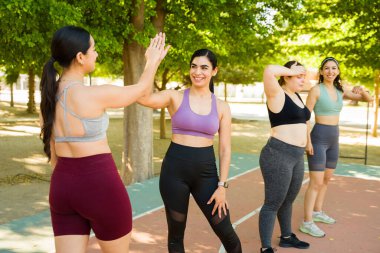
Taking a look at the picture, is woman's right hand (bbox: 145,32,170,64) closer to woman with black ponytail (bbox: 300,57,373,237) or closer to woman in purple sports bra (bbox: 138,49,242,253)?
woman in purple sports bra (bbox: 138,49,242,253)

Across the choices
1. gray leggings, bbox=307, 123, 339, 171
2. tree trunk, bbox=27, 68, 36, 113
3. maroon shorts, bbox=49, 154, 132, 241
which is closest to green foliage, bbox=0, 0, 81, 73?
gray leggings, bbox=307, 123, 339, 171

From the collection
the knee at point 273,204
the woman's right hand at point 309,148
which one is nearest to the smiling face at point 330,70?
the woman's right hand at point 309,148

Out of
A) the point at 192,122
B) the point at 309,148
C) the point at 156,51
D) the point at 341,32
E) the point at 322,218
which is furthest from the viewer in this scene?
the point at 341,32

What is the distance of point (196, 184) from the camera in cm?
366

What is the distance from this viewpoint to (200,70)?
3701 millimetres

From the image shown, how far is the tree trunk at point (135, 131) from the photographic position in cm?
906

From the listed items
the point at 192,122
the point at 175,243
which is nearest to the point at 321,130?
the point at 192,122

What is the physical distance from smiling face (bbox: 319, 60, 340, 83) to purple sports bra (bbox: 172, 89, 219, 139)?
263cm

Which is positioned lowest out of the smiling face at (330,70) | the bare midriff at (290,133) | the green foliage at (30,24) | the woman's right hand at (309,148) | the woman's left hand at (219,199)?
the woman's left hand at (219,199)

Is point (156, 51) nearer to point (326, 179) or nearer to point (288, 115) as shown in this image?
point (288, 115)

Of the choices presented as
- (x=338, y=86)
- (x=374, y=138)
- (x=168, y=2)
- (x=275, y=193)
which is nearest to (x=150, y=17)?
(x=168, y=2)

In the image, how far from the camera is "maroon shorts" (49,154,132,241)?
261 cm

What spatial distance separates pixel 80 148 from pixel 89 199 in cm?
31

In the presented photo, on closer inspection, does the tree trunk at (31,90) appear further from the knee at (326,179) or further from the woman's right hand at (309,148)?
the woman's right hand at (309,148)
